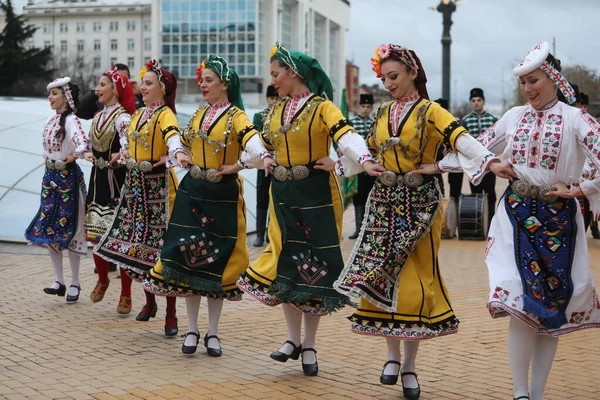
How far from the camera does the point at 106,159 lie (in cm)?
898

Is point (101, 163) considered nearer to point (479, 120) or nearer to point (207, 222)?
point (207, 222)

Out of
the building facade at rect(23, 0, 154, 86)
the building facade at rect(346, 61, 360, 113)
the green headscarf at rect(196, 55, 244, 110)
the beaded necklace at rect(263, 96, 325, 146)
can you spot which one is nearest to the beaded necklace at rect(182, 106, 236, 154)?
the green headscarf at rect(196, 55, 244, 110)

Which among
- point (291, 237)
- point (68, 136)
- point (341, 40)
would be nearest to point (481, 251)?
point (68, 136)

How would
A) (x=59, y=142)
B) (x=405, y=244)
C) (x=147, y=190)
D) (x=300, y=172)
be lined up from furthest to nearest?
(x=59, y=142), (x=147, y=190), (x=300, y=172), (x=405, y=244)

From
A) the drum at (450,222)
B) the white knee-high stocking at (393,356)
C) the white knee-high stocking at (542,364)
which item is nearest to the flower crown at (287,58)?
the white knee-high stocking at (393,356)

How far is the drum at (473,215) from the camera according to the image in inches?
559

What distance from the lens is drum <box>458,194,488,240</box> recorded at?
14.2 m

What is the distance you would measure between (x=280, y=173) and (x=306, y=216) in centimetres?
32

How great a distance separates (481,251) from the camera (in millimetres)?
13211

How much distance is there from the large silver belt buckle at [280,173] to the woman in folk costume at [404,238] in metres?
0.67

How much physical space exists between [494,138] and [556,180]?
1.55 feet

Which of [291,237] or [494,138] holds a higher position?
[494,138]

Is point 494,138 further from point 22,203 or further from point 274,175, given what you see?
point 22,203

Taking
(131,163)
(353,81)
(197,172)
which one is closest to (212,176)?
(197,172)
